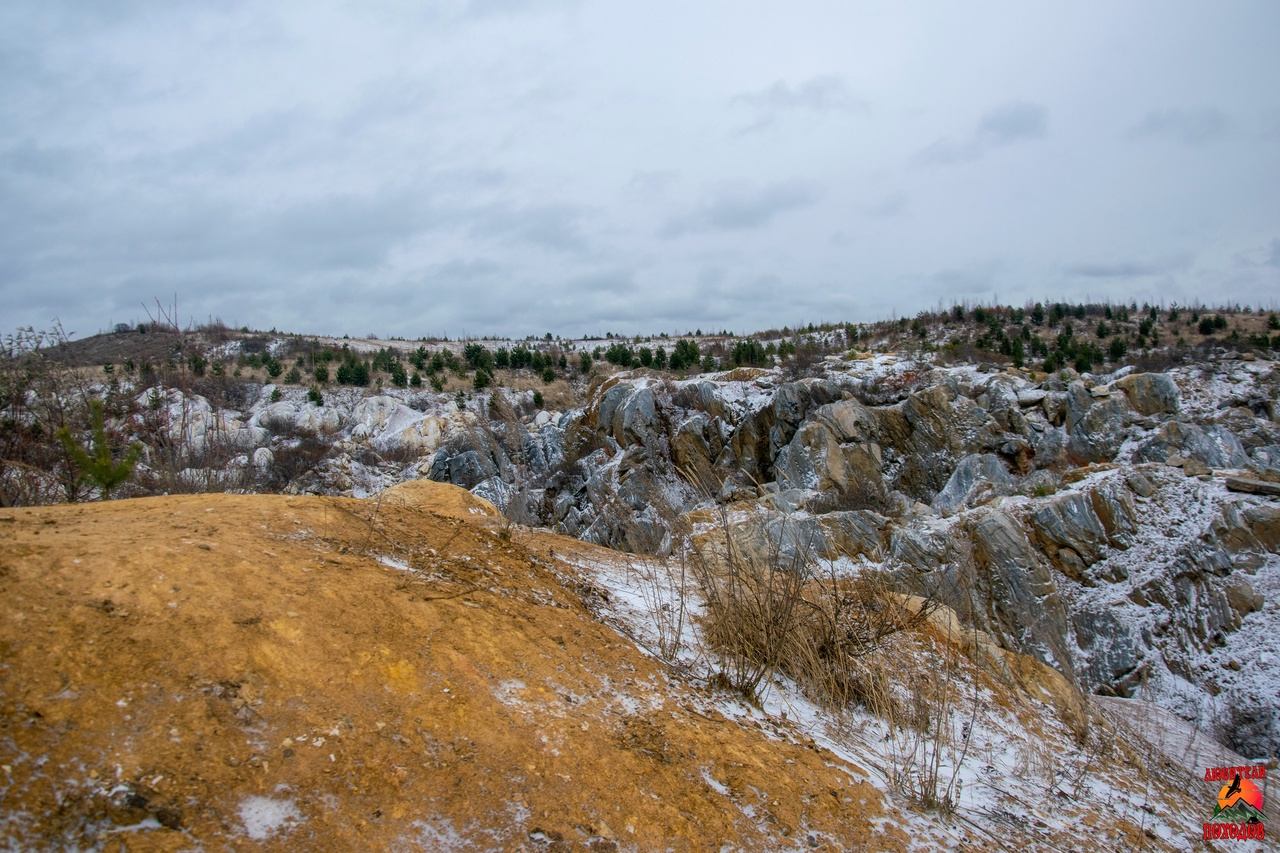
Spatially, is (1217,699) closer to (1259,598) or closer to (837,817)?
(1259,598)

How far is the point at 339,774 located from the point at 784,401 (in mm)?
16830

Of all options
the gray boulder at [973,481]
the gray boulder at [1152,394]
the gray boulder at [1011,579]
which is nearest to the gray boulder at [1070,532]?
the gray boulder at [1011,579]

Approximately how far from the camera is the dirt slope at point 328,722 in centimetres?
186

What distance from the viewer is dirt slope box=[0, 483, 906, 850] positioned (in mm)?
1863

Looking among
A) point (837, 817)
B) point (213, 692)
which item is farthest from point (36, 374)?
point (837, 817)

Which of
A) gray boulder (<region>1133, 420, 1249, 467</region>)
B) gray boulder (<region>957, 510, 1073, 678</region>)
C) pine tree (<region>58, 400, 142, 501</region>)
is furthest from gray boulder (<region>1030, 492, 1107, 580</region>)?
pine tree (<region>58, 400, 142, 501</region>)

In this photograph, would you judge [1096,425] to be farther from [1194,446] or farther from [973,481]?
[973,481]

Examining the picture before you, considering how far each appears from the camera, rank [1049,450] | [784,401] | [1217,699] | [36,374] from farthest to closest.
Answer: [784,401], [1049,450], [1217,699], [36,374]

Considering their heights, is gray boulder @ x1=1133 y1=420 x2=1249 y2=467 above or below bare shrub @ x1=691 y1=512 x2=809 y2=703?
below

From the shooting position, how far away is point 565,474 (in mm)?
19031

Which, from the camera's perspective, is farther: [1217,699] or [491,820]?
[1217,699]

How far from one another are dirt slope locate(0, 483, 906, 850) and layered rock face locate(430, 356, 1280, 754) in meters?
1.25

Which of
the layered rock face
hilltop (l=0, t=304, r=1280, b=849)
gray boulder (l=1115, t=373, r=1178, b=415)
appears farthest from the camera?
gray boulder (l=1115, t=373, r=1178, b=415)

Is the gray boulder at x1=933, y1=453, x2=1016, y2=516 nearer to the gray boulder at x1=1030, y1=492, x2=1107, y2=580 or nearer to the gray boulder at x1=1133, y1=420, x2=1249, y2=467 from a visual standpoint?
the gray boulder at x1=1030, y1=492, x2=1107, y2=580
